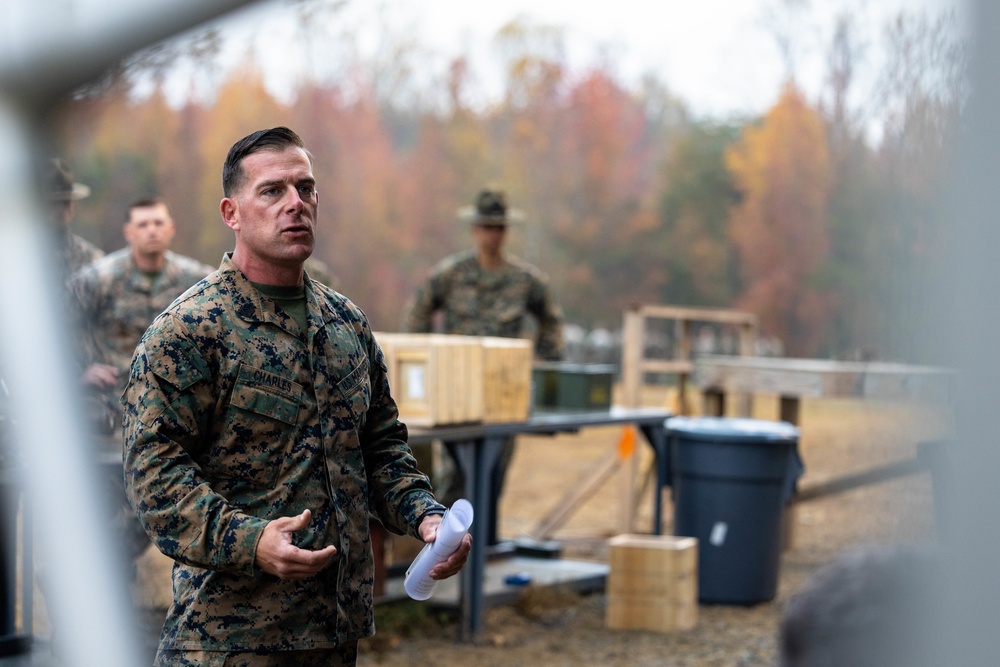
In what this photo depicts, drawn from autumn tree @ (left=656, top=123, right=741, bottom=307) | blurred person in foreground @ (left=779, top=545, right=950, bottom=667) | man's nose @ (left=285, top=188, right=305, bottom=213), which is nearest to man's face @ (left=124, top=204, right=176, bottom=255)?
man's nose @ (left=285, top=188, right=305, bottom=213)

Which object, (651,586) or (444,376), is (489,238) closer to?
(444,376)

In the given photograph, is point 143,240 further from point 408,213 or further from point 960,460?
point 408,213

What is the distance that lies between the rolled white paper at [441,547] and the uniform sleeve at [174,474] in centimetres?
26

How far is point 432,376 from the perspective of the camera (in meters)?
5.13

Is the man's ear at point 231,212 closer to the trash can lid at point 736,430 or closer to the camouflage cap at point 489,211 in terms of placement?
the trash can lid at point 736,430

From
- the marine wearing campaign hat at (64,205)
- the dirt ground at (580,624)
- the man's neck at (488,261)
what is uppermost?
the man's neck at (488,261)

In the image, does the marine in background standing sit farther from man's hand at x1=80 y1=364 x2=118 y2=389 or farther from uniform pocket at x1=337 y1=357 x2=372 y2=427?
uniform pocket at x1=337 y1=357 x2=372 y2=427

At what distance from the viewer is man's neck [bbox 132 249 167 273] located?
5234mm

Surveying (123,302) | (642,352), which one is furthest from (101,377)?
(642,352)

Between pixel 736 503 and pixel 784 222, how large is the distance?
57.5 feet

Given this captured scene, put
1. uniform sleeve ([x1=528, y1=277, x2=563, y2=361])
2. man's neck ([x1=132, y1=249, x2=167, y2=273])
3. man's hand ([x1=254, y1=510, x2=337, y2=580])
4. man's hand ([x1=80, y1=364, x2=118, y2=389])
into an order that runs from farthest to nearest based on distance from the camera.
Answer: uniform sleeve ([x1=528, y1=277, x2=563, y2=361]) < man's neck ([x1=132, y1=249, x2=167, y2=273]) < man's hand ([x1=80, y1=364, x2=118, y2=389]) < man's hand ([x1=254, y1=510, x2=337, y2=580])

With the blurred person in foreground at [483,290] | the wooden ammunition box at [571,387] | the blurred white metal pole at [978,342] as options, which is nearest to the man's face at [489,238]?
the blurred person in foreground at [483,290]

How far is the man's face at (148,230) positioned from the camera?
520 cm

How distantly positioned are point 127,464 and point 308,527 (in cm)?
32
